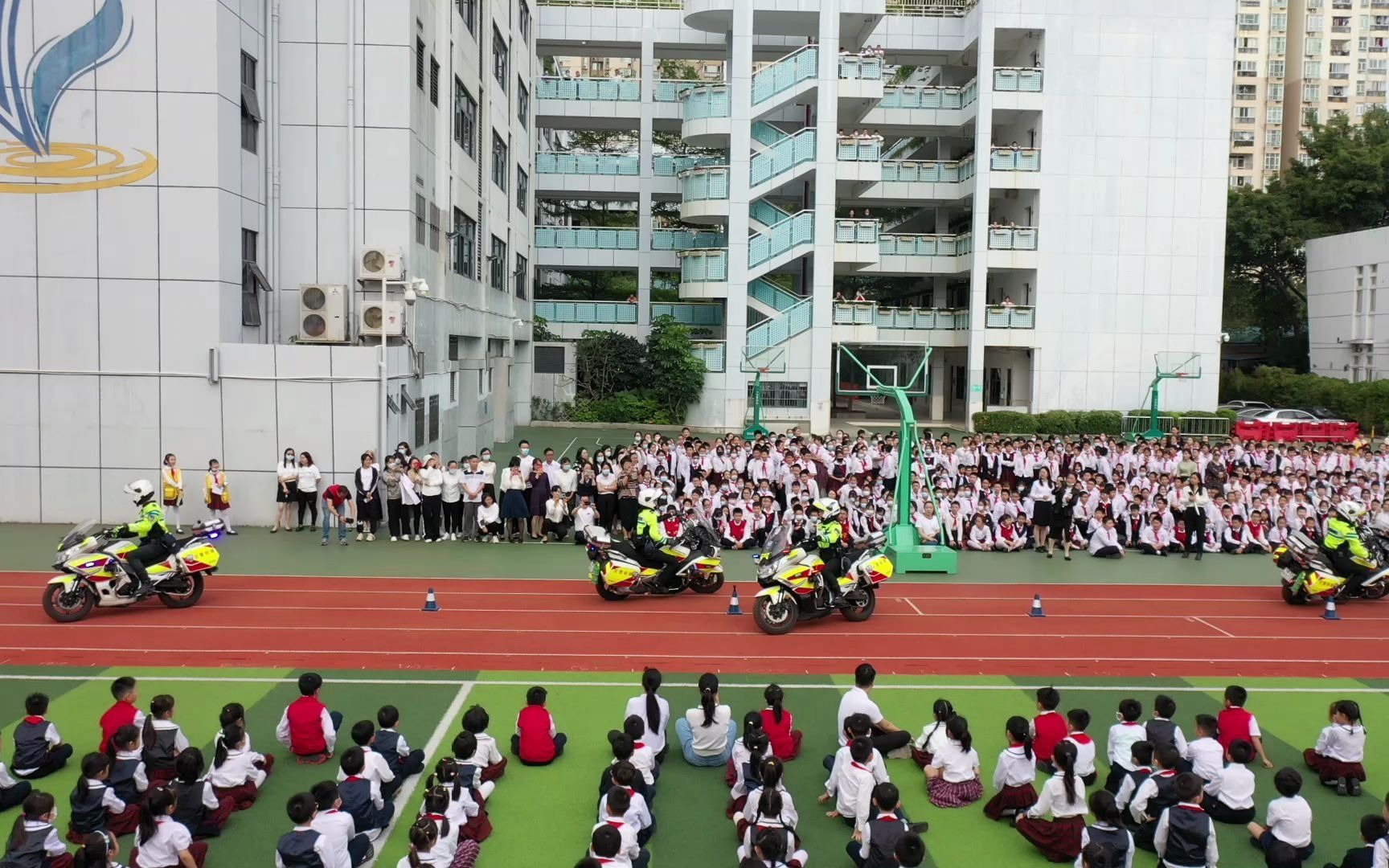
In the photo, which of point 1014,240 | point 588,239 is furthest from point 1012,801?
point 588,239

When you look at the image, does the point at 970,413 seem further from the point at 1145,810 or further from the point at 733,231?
the point at 1145,810

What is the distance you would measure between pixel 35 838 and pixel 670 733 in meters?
5.23

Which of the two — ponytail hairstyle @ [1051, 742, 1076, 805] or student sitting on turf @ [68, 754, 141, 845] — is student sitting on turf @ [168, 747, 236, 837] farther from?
ponytail hairstyle @ [1051, 742, 1076, 805]

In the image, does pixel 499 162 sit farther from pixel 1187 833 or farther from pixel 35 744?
pixel 1187 833

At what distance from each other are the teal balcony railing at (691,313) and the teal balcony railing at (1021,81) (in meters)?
13.6

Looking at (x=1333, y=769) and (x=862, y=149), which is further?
(x=862, y=149)

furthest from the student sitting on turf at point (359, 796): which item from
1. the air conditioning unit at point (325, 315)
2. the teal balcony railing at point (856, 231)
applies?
the teal balcony railing at point (856, 231)

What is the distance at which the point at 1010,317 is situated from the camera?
42250 millimetres

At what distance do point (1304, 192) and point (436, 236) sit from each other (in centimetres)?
4429

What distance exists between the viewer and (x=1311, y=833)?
8.20m

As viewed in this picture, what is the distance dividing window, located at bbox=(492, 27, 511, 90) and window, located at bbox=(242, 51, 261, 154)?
1166 centimetres

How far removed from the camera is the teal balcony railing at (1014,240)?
137 ft

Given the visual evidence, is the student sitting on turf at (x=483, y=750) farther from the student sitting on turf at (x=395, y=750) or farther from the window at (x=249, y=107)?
the window at (x=249, y=107)

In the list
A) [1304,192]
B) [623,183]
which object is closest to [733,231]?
[623,183]
